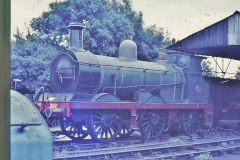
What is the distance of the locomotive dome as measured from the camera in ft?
23.0

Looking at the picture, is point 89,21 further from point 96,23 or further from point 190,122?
point 190,122

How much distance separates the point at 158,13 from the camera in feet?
19.3

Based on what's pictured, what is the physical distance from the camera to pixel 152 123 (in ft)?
25.1

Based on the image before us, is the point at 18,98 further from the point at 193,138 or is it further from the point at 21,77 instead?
the point at 193,138

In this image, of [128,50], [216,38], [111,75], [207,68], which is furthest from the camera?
[207,68]

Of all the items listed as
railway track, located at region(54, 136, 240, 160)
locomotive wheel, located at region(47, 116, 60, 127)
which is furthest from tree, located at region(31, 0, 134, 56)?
railway track, located at region(54, 136, 240, 160)

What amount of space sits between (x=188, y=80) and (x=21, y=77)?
4708 mm

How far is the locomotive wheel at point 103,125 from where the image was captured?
6465 millimetres

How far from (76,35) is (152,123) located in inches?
112

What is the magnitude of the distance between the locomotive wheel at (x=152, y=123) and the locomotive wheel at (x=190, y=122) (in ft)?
2.15

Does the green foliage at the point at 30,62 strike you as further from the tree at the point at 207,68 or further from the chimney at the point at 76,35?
the tree at the point at 207,68

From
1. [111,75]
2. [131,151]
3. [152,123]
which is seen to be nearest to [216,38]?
[152,123]

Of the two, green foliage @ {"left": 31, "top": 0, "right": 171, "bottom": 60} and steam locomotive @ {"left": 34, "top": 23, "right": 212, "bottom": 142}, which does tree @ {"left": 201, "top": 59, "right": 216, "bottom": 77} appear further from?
green foliage @ {"left": 31, "top": 0, "right": 171, "bottom": 60}

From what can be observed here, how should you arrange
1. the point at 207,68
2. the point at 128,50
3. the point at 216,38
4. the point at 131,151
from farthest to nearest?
the point at 207,68 → the point at 216,38 → the point at 128,50 → the point at 131,151
